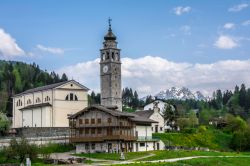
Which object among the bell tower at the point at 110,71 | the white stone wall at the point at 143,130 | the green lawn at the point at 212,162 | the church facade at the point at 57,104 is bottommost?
the green lawn at the point at 212,162

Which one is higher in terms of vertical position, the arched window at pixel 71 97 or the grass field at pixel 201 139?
the arched window at pixel 71 97

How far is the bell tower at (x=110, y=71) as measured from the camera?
114875 mm

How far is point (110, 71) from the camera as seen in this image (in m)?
116

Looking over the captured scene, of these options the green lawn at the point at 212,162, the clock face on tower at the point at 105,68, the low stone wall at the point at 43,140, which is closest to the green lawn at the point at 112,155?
the low stone wall at the point at 43,140

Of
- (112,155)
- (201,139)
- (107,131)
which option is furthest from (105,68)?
(112,155)

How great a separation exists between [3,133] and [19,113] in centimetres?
1502

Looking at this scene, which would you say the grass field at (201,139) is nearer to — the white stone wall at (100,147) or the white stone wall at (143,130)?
the white stone wall at (143,130)

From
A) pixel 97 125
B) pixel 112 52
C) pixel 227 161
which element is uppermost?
pixel 112 52

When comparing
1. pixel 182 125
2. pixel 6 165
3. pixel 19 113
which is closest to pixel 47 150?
pixel 6 165

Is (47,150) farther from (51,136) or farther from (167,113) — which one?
(167,113)

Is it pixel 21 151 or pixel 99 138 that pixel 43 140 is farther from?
pixel 21 151

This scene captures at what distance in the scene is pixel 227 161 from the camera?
7094 cm

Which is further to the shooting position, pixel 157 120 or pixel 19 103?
pixel 19 103

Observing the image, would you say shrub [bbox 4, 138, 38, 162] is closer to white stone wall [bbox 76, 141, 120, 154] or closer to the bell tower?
white stone wall [bbox 76, 141, 120, 154]
